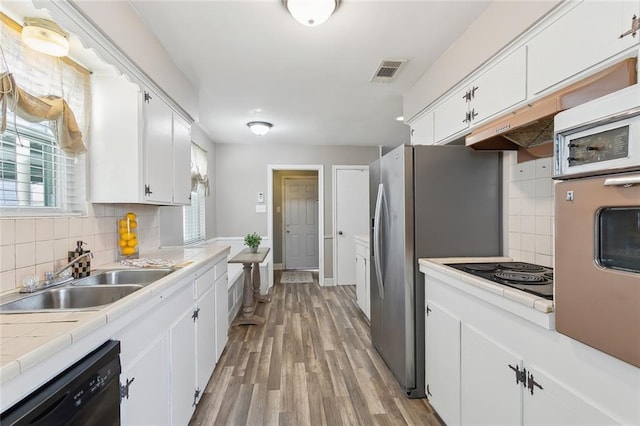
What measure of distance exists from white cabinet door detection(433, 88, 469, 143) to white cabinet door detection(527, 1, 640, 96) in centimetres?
57

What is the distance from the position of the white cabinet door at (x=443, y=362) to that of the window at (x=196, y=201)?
3.06 metres

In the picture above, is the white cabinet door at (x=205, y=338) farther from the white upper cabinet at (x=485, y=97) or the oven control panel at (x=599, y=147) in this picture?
the white upper cabinet at (x=485, y=97)

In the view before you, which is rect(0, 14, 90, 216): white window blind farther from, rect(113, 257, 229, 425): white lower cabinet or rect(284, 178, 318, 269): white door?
rect(284, 178, 318, 269): white door

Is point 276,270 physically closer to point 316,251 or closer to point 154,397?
point 316,251

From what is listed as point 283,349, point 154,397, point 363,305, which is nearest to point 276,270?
point 363,305

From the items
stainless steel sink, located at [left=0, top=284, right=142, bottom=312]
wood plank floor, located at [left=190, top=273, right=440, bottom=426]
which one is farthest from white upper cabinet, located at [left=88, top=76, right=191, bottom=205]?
wood plank floor, located at [left=190, top=273, right=440, bottom=426]

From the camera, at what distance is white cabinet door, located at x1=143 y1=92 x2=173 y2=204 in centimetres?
200

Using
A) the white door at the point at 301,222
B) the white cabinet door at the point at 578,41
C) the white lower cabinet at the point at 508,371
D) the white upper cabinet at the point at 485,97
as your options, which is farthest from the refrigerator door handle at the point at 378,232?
the white door at the point at 301,222

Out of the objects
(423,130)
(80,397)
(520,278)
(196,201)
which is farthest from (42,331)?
(196,201)

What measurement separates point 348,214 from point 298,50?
3.46m

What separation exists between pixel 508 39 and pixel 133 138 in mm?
2268

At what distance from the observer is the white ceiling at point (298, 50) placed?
1.75 m

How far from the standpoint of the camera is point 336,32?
1.94 meters

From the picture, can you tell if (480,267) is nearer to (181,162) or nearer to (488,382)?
(488,382)
